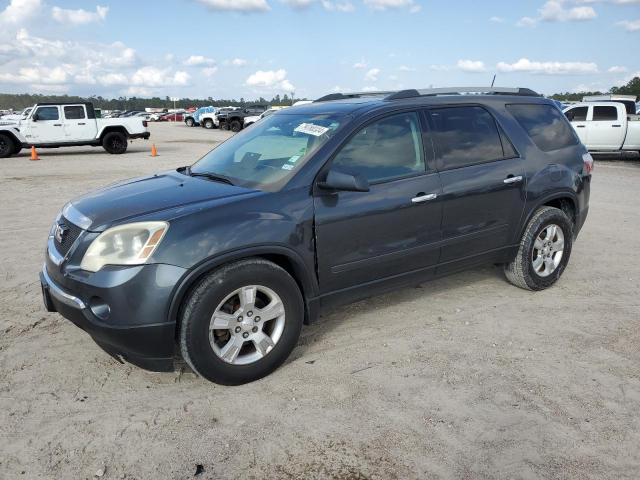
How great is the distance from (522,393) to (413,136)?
198 cm

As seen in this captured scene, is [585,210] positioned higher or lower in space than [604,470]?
higher

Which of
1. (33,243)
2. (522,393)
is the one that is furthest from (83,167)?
(522,393)

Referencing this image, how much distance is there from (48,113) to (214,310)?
17268 millimetres

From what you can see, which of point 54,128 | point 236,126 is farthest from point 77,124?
point 236,126

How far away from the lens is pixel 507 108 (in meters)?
4.75

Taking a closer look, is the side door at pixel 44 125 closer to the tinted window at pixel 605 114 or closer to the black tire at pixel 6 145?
the black tire at pixel 6 145

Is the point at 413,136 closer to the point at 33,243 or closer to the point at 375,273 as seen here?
the point at 375,273

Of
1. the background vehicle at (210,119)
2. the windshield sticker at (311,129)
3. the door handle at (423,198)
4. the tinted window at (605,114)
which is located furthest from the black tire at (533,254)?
the background vehicle at (210,119)

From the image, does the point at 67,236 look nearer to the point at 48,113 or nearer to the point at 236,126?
the point at 48,113

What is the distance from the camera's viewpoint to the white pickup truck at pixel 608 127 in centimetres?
1609

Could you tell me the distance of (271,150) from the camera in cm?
400

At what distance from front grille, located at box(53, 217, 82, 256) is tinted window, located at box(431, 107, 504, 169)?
264cm

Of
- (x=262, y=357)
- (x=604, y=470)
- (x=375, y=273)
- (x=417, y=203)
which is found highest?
(x=417, y=203)

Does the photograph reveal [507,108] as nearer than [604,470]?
No
